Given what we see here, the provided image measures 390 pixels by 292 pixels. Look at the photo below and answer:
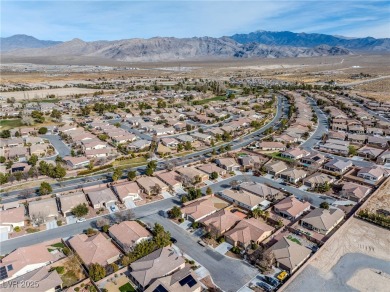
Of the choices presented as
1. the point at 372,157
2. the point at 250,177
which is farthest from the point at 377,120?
the point at 250,177

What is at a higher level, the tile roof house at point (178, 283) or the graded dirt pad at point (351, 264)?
the tile roof house at point (178, 283)

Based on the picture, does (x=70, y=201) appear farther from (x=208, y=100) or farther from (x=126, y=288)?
(x=208, y=100)

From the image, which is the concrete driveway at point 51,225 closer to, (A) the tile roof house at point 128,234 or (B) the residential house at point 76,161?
(A) the tile roof house at point 128,234

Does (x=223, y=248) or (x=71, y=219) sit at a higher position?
(x=71, y=219)

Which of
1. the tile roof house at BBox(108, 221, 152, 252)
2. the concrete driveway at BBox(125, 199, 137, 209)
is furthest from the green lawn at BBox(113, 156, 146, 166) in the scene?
the tile roof house at BBox(108, 221, 152, 252)

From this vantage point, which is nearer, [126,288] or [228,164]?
[126,288]

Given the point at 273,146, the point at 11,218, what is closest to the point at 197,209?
the point at 11,218

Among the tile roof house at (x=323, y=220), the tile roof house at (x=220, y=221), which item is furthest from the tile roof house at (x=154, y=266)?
the tile roof house at (x=323, y=220)
